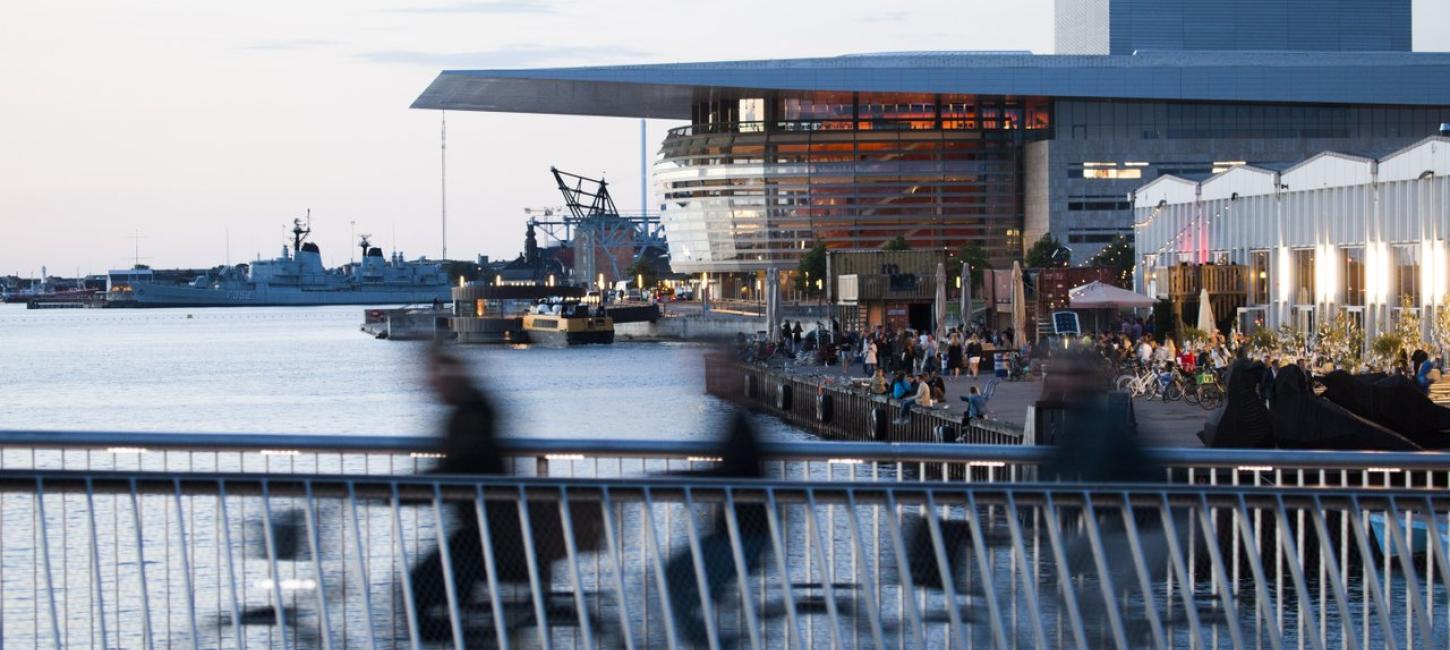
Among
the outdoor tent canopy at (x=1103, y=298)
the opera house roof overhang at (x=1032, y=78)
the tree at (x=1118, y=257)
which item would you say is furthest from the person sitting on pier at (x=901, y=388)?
the opera house roof overhang at (x=1032, y=78)

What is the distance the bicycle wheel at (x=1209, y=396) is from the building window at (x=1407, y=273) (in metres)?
10.7

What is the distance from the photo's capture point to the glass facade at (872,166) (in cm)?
14525

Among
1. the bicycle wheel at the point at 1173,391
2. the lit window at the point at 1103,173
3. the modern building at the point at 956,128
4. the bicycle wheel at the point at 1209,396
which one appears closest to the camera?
the bicycle wheel at the point at 1209,396

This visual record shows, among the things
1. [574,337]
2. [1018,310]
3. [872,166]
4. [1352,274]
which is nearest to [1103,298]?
[1018,310]

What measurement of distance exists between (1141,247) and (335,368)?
3796 cm

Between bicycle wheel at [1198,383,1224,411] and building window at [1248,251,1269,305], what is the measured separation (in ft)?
63.7

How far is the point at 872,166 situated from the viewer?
480ft

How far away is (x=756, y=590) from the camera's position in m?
7.44

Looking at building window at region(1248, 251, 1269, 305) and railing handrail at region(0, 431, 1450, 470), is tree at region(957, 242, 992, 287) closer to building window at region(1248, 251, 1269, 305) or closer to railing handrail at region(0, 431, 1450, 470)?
building window at region(1248, 251, 1269, 305)

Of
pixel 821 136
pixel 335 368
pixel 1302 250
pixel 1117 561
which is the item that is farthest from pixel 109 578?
pixel 821 136

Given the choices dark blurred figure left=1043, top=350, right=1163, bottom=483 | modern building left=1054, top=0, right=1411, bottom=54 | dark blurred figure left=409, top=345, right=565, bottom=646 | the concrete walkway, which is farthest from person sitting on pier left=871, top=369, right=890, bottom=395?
modern building left=1054, top=0, right=1411, bottom=54

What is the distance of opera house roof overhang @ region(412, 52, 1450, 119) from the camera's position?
13488cm

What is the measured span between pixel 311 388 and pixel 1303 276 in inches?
1458

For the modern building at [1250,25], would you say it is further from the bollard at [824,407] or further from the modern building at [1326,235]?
the bollard at [824,407]
